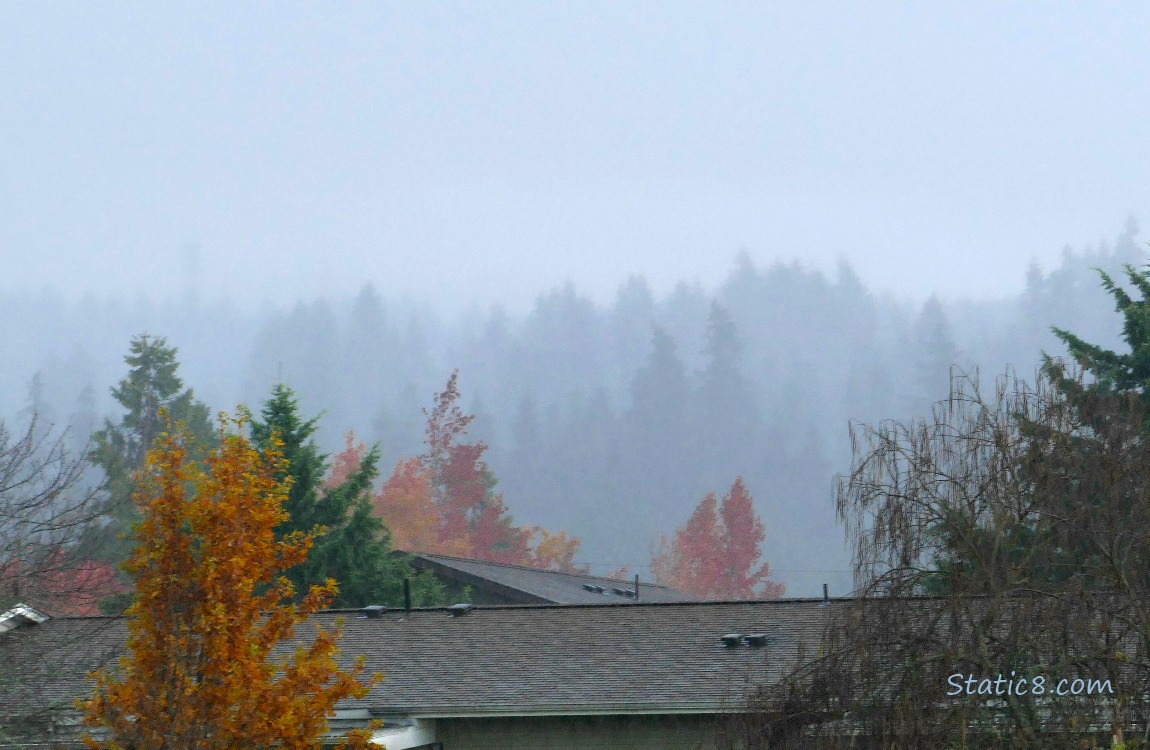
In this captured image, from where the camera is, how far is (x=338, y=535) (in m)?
31.0

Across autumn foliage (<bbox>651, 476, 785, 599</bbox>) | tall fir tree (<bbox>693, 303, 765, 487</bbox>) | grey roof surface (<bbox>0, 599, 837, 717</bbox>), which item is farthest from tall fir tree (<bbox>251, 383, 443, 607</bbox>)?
tall fir tree (<bbox>693, 303, 765, 487</bbox>)

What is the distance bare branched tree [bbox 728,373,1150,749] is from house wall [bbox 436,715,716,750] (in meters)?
2.97

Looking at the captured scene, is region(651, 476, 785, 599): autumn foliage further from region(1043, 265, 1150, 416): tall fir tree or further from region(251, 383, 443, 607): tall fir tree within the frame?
region(1043, 265, 1150, 416): tall fir tree

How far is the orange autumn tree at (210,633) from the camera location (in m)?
9.73

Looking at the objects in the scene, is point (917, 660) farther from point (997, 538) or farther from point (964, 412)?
point (964, 412)

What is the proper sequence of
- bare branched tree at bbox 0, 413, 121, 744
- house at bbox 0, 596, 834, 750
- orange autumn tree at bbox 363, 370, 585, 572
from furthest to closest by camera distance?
orange autumn tree at bbox 363, 370, 585, 572 → house at bbox 0, 596, 834, 750 → bare branched tree at bbox 0, 413, 121, 744

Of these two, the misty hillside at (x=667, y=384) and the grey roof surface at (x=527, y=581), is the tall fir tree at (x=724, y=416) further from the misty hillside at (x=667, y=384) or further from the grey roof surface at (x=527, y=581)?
the grey roof surface at (x=527, y=581)

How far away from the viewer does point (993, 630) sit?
33.5ft

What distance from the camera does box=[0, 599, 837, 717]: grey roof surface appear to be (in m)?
13.9

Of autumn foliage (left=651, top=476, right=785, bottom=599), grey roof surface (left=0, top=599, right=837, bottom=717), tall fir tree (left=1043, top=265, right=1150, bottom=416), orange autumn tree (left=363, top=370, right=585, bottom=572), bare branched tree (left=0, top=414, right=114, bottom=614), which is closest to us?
grey roof surface (left=0, top=599, right=837, bottom=717)

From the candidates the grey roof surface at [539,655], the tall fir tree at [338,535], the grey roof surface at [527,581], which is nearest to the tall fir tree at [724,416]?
the grey roof surface at [527,581]

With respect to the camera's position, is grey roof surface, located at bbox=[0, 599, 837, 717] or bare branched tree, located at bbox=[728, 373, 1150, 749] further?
grey roof surface, located at bbox=[0, 599, 837, 717]

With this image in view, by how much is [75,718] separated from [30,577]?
5.46 ft

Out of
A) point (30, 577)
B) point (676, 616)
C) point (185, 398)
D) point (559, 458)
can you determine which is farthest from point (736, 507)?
point (559, 458)
